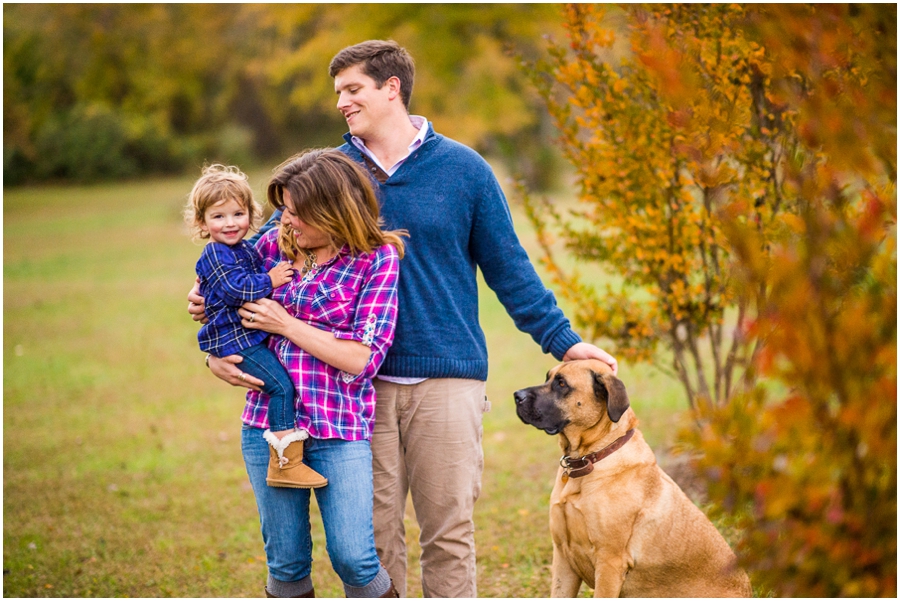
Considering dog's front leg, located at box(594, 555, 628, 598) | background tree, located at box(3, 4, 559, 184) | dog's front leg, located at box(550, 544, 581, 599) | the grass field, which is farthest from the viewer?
background tree, located at box(3, 4, 559, 184)

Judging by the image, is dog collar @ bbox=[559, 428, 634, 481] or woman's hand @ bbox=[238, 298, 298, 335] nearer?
woman's hand @ bbox=[238, 298, 298, 335]

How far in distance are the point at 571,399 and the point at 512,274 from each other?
1.92 feet

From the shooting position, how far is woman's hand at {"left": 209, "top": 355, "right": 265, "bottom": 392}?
294 centimetres

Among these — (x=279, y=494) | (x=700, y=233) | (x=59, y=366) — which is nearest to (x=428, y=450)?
(x=279, y=494)

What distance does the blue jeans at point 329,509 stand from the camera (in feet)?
9.46

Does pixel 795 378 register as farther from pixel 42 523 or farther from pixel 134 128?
pixel 134 128

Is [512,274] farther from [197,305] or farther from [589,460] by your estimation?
[197,305]

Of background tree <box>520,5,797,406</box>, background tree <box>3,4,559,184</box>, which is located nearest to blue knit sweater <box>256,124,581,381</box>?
background tree <box>520,5,797,406</box>

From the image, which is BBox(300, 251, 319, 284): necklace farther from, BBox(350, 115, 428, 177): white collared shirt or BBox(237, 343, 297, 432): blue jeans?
BBox(350, 115, 428, 177): white collared shirt

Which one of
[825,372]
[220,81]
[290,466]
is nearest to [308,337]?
[290,466]

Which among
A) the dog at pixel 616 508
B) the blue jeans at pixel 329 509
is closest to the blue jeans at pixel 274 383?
the blue jeans at pixel 329 509

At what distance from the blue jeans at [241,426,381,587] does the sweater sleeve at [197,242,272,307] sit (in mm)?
506

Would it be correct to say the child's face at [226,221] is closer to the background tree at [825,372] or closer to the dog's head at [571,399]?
the dog's head at [571,399]

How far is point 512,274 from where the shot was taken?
338cm
